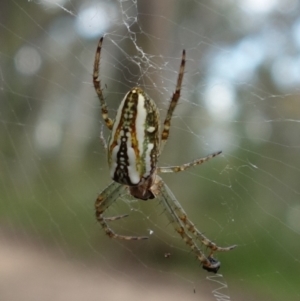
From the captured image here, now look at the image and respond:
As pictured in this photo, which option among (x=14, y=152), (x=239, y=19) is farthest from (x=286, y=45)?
(x=14, y=152)

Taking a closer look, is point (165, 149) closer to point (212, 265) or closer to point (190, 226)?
point (190, 226)

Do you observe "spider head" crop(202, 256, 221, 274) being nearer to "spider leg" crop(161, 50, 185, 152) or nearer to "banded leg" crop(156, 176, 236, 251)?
"banded leg" crop(156, 176, 236, 251)

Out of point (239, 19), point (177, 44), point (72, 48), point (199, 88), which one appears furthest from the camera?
point (72, 48)

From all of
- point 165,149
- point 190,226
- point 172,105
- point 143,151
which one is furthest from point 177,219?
point 165,149

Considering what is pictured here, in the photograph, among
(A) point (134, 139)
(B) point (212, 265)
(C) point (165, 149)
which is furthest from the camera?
(C) point (165, 149)

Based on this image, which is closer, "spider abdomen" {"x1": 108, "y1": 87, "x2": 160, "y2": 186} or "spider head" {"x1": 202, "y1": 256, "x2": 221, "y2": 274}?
"spider abdomen" {"x1": 108, "y1": 87, "x2": 160, "y2": 186}

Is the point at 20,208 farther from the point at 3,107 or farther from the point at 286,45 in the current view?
the point at 286,45

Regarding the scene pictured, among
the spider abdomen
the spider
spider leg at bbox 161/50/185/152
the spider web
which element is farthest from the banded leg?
spider leg at bbox 161/50/185/152
